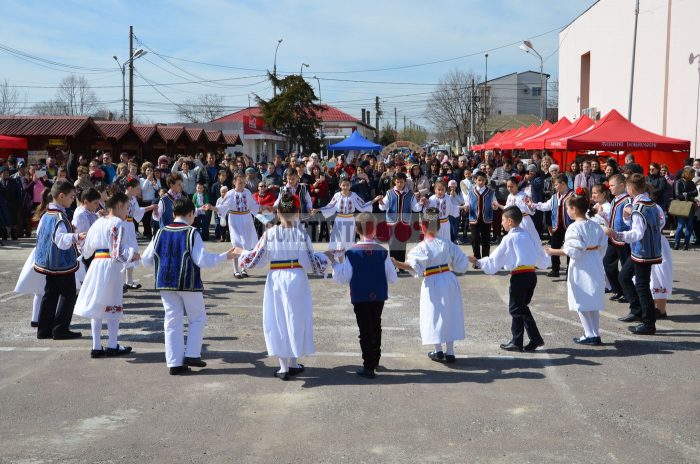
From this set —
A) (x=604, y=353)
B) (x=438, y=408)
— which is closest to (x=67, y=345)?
(x=438, y=408)

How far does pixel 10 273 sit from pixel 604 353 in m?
10.4

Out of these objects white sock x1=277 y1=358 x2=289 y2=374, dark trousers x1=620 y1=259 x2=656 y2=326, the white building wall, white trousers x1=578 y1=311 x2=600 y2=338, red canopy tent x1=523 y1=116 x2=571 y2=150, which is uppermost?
the white building wall

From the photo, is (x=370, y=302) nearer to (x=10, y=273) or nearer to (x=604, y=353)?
(x=604, y=353)

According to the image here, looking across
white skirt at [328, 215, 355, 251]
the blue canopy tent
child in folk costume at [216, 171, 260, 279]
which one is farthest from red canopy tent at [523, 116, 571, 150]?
child in folk costume at [216, 171, 260, 279]

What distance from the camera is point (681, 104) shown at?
23578mm

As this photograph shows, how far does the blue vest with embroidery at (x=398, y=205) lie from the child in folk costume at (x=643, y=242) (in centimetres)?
519

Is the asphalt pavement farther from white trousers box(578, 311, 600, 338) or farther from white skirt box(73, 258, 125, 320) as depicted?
white skirt box(73, 258, 125, 320)

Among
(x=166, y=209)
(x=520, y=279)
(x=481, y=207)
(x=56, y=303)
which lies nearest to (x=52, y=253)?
(x=56, y=303)

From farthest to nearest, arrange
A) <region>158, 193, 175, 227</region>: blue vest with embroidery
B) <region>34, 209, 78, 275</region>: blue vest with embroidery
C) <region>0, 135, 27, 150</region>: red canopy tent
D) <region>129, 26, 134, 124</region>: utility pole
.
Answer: <region>129, 26, 134, 124</region>: utility pole → <region>0, 135, 27, 150</region>: red canopy tent → <region>158, 193, 175, 227</region>: blue vest with embroidery → <region>34, 209, 78, 275</region>: blue vest with embroidery

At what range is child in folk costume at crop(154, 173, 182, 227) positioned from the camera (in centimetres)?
1167

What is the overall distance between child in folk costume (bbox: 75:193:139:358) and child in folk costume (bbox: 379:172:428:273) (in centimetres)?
664

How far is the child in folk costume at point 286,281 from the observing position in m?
6.73

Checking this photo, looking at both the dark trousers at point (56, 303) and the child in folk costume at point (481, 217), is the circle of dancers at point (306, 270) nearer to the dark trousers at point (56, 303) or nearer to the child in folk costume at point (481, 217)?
the dark trousers at point (56, 303)

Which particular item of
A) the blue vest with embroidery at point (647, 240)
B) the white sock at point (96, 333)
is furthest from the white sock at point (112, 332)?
the blue vest with embroidery at point (647, 240)
